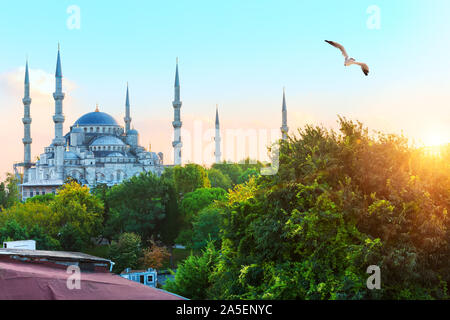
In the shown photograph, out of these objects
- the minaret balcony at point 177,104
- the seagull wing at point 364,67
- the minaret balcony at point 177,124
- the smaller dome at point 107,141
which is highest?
the minaret balcony at point 177,104

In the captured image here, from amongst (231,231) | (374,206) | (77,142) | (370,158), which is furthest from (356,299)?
(77,142)

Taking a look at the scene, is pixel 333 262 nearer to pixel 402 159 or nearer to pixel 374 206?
pixel 374 206

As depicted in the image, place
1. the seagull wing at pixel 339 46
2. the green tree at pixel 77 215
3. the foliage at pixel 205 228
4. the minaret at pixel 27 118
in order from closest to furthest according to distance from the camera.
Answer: the seagull wing at pixel 339 46 < the foliage at pixel 205 228 < the green tree at pixel 77 215 < the minaret at pixel 27 118

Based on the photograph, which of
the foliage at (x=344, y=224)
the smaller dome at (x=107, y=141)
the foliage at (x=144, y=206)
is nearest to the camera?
the foliage at (x=344, y=224)

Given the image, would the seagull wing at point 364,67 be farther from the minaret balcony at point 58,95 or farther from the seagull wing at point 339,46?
the minaret balcony at point 58,95

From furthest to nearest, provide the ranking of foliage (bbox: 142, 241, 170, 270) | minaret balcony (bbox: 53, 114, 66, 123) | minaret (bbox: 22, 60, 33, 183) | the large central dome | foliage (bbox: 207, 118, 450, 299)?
1. the large central dome
2. minaret (bbox: 22, 60, 33, 183)
3. minaret balcony (bbox: 53, 114, 66, 123)
4. foliage (bbox: 142, 241, 170, 270)
5. foliage (bbox: 207, 118, 450, 299)

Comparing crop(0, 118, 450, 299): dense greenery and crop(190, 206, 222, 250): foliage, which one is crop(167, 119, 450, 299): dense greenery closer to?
crop(0, 118, 450, 299): dense greenery

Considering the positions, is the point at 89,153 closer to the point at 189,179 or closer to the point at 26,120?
the point at 26,120

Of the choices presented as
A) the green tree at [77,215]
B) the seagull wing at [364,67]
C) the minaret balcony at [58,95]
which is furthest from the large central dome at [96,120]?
the seagull wing at [364,67]

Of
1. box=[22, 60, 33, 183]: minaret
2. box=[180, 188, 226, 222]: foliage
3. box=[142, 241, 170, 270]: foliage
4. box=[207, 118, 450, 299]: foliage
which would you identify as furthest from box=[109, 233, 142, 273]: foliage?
box=[22, 60, 33, 183]: minaret
